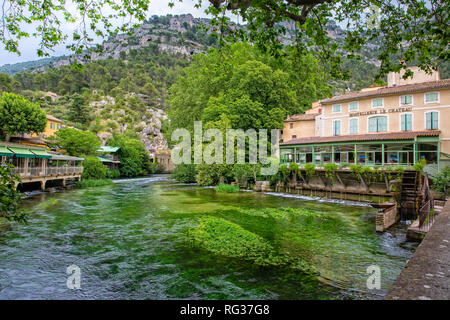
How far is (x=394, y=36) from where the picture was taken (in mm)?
6066

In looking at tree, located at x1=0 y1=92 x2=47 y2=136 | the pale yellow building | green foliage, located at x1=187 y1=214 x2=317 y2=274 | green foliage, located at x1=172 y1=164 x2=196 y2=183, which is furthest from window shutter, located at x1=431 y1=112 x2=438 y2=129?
the pale yellow building

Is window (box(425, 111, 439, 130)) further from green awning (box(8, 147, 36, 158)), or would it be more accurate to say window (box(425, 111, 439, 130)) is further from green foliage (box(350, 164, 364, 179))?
green awning (box(8, 147, 36, 158))

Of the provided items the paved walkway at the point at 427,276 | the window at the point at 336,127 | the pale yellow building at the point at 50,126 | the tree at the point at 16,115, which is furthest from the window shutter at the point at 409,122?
the pale yellow building at the point at 50,126

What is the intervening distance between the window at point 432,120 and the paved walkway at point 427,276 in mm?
28885

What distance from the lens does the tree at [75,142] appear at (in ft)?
131

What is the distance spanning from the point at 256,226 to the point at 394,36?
969cm

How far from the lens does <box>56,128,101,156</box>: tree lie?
39938 mm

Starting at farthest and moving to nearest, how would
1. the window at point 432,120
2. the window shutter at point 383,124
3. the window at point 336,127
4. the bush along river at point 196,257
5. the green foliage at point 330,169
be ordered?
the window at point 336,127 < the window shutter at point 383,124 < the window at point 432,120 < the green foliage at point 330,169 < the bush along river at point 196,257

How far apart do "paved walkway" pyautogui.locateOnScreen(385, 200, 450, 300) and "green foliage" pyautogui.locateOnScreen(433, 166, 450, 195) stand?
A: 1884cm

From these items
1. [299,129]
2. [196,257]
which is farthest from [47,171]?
[299,129]

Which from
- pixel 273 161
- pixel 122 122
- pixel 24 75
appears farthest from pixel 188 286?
pixel 24 75
